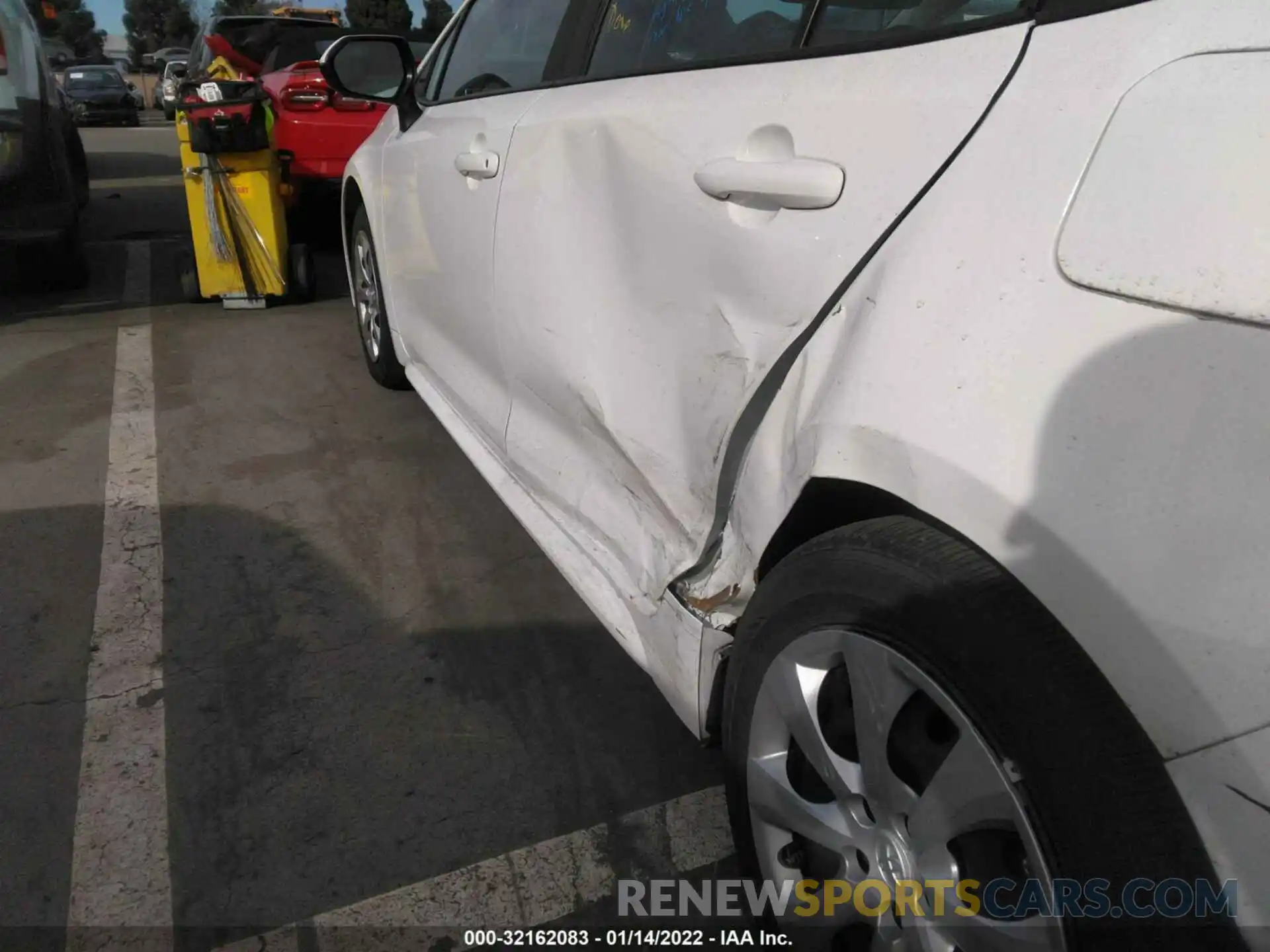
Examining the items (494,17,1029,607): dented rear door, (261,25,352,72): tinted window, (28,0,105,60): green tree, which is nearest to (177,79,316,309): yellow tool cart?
(261,25,352,72): tinted window

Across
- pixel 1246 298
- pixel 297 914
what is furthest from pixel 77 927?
pixel 1246 298

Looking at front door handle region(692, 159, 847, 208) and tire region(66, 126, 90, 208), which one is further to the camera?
tire region(66, 126, 90, 208)

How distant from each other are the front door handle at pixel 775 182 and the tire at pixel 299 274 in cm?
472

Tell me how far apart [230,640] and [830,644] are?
1.85 meters

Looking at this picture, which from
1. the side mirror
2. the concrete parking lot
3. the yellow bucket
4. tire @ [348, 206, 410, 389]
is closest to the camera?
the concrete parking lot

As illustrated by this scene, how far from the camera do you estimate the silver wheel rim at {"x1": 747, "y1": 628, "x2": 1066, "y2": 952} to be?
1145mm

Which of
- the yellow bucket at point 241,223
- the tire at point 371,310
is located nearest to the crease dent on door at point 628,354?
the tire at point 371,310

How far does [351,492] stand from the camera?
3.39 m

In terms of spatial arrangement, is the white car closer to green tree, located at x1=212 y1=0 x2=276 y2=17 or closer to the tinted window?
the tinted window

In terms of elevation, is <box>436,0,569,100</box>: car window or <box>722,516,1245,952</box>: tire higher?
<box>436,0,569,100</box>: car window

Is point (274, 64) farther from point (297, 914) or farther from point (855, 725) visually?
point (855, 725)

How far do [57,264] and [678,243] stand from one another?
5.64 m

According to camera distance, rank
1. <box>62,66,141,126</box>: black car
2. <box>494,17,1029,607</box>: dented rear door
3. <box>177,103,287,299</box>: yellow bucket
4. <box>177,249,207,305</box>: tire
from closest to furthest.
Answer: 1. <box>494,17,1029,607</box>: dented rear door
2. <box>177,103,287,299</box>: yellow bucket
3. <box>177,249,207,305</box>: tire
4. <box>62,66,141,126</box>: black car

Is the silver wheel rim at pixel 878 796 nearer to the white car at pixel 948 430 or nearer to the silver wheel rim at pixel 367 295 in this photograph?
the white car at pixel 948 430
